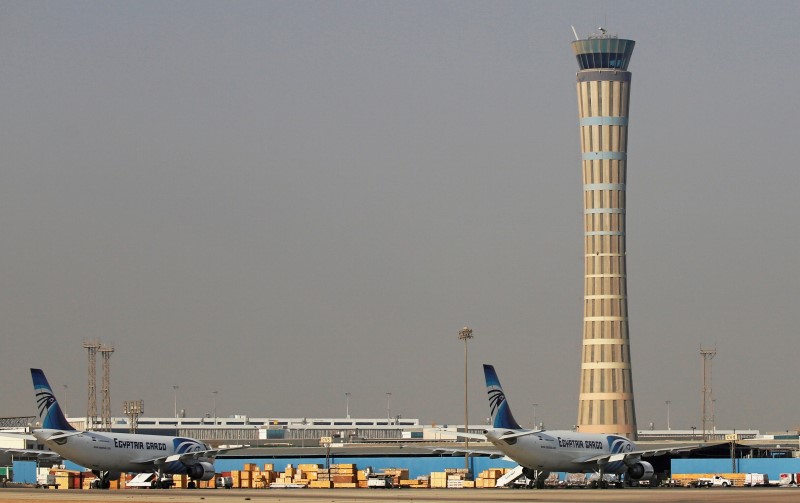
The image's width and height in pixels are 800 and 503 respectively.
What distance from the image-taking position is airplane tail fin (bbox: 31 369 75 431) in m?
106

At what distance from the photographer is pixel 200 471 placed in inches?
4555

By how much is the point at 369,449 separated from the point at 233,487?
62.4 meters

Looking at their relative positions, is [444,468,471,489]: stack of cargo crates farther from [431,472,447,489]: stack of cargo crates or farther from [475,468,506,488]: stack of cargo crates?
[475,468,506,488]: stack of cargo crates

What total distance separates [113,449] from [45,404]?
6658 mm

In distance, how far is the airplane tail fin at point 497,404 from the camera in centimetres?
10475

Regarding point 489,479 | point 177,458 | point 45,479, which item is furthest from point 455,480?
point 45,479

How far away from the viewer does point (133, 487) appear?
364 feet

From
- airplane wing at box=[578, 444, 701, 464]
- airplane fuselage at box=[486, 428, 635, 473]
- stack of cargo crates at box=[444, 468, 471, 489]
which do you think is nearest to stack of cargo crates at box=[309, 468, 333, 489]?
stack of cargo crates at box=[444, 468, 471, 489]

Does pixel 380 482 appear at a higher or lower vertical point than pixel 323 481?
lower

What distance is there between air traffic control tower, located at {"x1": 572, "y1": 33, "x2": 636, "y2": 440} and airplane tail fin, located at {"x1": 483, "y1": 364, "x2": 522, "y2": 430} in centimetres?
9236

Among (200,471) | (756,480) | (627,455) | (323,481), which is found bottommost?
(756,480)

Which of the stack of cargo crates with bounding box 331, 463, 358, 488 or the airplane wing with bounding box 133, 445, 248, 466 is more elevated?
the airplane wing with bounding box 133, 445, 248, 466

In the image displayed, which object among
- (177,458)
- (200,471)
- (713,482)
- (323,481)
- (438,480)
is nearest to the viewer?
(323,481)

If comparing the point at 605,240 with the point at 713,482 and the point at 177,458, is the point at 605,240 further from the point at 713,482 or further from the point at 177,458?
the point at 177,458
